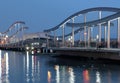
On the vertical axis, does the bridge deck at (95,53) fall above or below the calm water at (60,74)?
above

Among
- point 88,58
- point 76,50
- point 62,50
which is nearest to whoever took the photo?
point 88,58

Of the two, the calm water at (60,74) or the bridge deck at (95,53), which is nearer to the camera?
the calm water at (60,74)

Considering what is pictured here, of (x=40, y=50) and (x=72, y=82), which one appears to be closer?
(x=72, y=82)

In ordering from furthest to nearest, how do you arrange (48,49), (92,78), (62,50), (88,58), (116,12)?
(48,49) → (62,50) → (88,58) → (116,12) → (92,78)

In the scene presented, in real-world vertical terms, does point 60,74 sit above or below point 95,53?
below

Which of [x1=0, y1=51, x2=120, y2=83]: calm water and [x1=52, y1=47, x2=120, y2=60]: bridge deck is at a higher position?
[x1=52, y1=47, x2=120, y2=60]: bridge deck

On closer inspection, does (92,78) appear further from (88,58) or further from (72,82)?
(88,58)

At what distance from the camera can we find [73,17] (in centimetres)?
11306

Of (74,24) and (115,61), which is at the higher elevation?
(74,24)

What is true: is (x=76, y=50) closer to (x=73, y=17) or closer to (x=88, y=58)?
(x=88, y=58)

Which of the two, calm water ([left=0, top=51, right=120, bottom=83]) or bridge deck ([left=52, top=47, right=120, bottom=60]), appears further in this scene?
bridge deck ([left=52, top=47, right=120, bottom=60])

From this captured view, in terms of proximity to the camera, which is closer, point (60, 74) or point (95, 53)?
point (60, 74)

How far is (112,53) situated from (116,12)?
9378mm

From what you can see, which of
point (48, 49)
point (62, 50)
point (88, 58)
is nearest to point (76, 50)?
point (88, 58)
